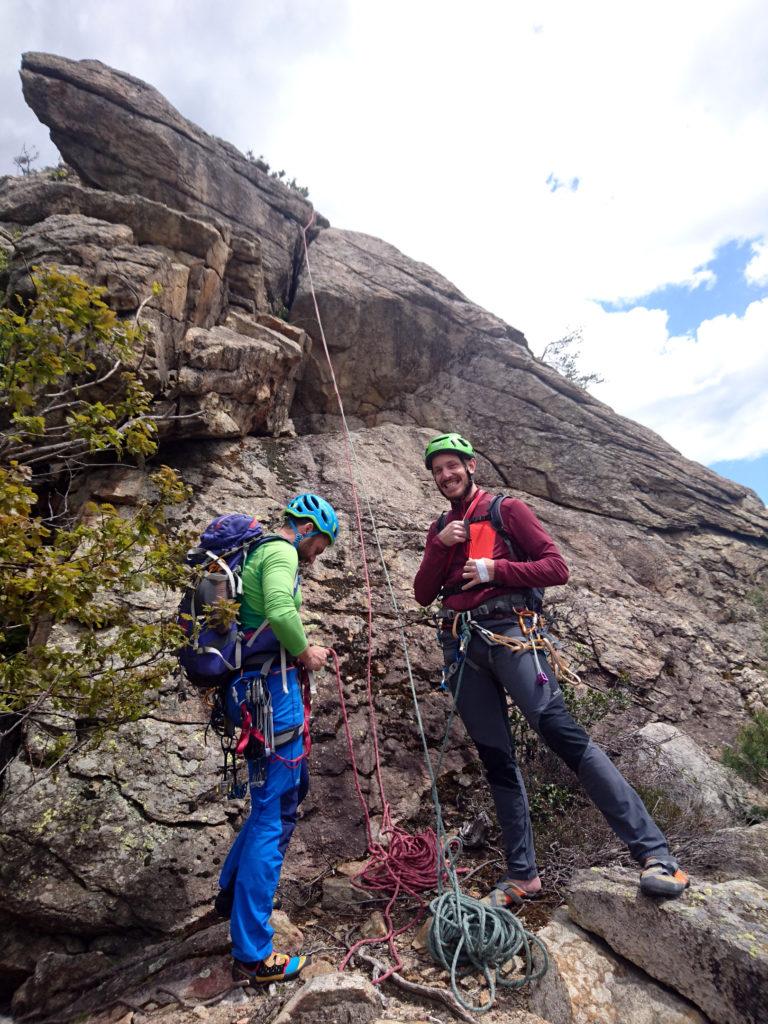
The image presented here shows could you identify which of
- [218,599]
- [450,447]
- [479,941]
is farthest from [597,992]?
[450,447]

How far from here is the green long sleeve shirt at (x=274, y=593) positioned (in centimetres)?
317

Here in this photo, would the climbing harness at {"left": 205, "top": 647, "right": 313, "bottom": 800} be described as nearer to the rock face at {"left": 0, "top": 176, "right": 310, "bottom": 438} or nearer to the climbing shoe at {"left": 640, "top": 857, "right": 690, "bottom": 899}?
the climbing shoe at {"left": 640, "top": 857, "right": 690, "bottom": 899}

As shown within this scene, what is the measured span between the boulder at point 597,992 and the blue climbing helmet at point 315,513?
8.80 feet

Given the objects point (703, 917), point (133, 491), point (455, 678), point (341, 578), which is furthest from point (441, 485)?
point (133, 491)

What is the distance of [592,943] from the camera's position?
292 centimetres

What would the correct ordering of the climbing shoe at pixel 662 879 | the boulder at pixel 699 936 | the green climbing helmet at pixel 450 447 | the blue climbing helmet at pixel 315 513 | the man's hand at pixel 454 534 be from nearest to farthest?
the boulder at pixel 699 936 < the climbing shoe at pixel 662 879 < the blue climbing helmet at pixel 315 513 < the man's hand at pixel 454 534 < the green climbing helmet at pixel 450 447

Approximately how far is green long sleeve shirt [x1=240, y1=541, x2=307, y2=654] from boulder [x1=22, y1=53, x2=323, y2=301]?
24.3 feet

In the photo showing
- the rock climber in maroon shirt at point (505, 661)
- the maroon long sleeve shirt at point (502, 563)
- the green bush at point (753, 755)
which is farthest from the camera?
the green bush at point (753, 755)

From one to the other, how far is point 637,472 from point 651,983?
8.85 meters

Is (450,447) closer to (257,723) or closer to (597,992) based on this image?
(257,723)

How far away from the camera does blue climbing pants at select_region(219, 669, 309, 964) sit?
2.94 meters

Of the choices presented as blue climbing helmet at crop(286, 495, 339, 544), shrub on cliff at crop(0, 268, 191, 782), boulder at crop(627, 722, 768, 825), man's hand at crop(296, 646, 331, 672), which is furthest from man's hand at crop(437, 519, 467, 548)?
boulder at crop(627, 722, 768, 825)

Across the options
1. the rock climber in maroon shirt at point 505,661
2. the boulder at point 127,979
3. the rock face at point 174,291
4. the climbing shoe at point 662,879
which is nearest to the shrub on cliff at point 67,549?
the boulder at point 127,979

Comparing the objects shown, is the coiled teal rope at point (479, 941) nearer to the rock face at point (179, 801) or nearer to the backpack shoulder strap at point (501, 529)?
the rock face at point (179, 801)
